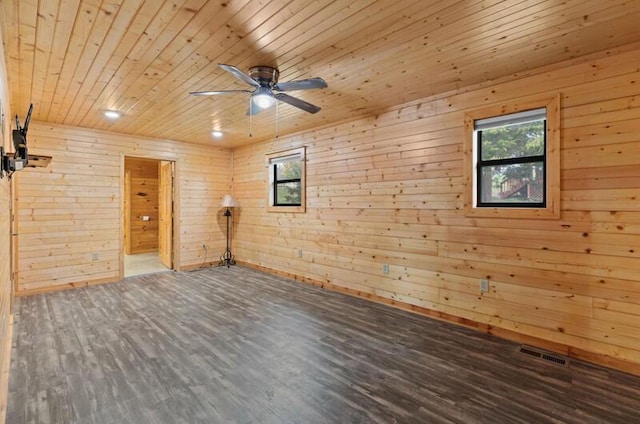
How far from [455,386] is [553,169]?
214 centimetres

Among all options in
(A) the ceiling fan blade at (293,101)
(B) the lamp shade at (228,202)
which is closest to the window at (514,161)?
(A) the ceiling fan blade at (293,101)

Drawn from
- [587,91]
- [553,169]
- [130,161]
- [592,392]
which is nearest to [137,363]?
[592,392]

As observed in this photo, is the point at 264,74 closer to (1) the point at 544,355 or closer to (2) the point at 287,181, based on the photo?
(2) the point at 287,181

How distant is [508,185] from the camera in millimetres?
3361

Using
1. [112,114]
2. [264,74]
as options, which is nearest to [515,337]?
[264,74]

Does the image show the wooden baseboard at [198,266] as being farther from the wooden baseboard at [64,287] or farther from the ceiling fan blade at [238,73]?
the ceiling fan blade at [238,73]

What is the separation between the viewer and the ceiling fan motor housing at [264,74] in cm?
293

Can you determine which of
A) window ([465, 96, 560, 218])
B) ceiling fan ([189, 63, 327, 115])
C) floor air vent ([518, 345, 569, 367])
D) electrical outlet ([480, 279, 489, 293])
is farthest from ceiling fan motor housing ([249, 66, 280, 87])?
floor air vent ([518, 345, 569, 367])

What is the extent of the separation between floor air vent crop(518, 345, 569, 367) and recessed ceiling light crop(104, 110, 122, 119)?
5.60 m

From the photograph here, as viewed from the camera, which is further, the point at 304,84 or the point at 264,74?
the point at 264,74

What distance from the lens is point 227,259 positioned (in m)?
7.06

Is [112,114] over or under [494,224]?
over

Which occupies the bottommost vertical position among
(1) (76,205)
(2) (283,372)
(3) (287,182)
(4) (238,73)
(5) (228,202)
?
(2) (283,372)

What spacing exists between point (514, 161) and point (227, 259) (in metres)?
5.75
